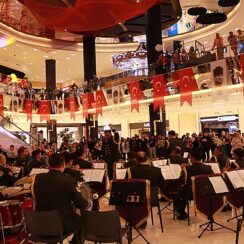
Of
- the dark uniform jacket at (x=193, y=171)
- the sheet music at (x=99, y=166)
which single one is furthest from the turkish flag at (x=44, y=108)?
the dark uniform jacket at (x=193, y=171)

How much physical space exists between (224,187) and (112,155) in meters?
5.48

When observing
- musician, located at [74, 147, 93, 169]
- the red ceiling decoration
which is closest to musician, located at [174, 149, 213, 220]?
musician, located at [74, 147, 93, 169]

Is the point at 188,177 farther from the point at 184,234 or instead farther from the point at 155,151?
the point at 155,151

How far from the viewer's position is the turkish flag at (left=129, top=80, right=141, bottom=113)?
48.4 ft

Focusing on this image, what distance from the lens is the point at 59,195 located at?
3.85 meters

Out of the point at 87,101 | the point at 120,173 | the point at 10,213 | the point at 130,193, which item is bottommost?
the point at 10,213

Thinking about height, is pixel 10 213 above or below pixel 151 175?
below

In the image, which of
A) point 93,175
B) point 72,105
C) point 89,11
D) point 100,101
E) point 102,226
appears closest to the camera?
point 102,226

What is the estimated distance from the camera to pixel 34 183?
3.96m

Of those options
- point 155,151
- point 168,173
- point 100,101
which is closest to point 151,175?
point 168,173

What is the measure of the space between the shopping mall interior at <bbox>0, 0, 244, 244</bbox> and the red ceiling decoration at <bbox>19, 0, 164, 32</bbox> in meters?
0.04

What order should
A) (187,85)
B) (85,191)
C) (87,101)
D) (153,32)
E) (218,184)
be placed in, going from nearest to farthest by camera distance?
(85,191) → (218,184) → (187,85) → (153,32) → (87,101)

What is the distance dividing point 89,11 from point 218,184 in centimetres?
1079

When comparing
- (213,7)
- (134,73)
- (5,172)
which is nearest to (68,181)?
(5,172)
